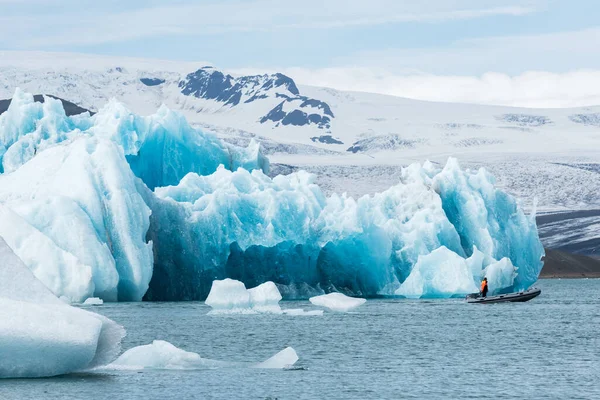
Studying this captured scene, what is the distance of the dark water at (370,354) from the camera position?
2325 cm

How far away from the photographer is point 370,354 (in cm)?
3117

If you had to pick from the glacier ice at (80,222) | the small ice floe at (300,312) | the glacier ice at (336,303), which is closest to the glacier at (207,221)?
the glacier ice at (80,222)

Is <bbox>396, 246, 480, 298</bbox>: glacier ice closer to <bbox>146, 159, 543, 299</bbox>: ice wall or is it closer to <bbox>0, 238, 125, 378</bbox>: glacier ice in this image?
<bbox>146, 159, 543, 299</bbox>: ice wall

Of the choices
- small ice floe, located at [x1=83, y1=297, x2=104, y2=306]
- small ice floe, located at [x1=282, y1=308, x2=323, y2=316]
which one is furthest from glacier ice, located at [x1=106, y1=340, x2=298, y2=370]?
small ice floe, located at [x1=282, y1=308, x2=323, y2=316]

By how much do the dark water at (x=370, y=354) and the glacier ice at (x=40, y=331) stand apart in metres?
0.47

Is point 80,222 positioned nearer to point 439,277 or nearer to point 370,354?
point 370,354

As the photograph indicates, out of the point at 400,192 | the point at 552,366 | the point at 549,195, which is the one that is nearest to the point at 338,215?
the point at 400,192

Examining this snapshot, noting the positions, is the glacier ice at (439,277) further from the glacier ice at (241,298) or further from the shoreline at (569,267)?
the shoreline at (569,267)

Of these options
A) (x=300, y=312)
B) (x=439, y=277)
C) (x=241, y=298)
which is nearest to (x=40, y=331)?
(x=300, y=312)

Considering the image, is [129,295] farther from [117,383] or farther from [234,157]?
[117,383]

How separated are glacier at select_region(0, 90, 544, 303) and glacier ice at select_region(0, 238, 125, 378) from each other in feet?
63.8

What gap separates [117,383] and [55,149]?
88.7ft

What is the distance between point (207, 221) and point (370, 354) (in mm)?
19956

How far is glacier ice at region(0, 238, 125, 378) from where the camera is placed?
21.1 metres
